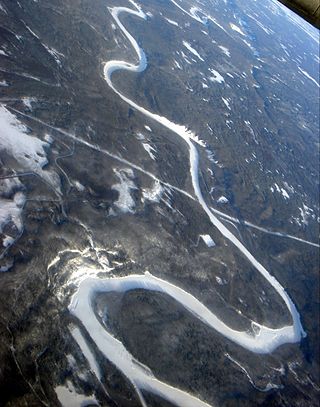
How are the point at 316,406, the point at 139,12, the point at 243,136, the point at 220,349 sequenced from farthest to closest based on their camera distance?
1. the point at 139,12
2. the point at 243,136
3. the point at 316,406
4. the point at 220,349

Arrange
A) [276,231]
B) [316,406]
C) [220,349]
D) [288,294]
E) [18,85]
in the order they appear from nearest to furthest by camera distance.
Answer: [220,349] < [316,406] < [18,85] < [288,294] < [276,231]

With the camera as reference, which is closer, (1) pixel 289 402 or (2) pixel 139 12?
(1) pixel 289 402

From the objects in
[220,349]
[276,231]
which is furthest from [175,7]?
[220,349]

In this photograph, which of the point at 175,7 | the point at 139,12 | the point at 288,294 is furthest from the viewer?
the point at 175,7

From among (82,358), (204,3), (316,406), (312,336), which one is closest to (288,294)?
(312,336)

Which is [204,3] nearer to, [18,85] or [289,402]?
[18,85]

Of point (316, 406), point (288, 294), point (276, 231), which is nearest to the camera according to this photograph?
point (316, 406)

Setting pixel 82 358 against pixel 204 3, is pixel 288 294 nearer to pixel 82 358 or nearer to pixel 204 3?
pixel 82 358

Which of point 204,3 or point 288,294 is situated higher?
point 204,3

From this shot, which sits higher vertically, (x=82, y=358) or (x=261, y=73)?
(x=261, y=73)
